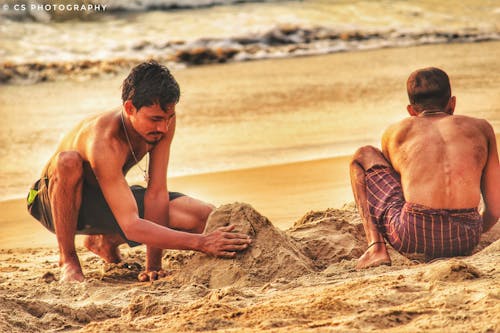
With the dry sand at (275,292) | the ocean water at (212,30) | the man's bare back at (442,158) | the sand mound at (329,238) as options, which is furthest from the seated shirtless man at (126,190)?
the ocean water at (212,30)

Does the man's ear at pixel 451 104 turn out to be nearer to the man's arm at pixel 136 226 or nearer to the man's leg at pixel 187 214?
the man's arm at pixel 136 226

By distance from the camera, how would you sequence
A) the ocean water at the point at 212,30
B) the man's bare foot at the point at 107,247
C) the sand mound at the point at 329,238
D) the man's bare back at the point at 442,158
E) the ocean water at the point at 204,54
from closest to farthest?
1. the man's bare back at the point at 442,158
2. the sand mound at the point at 329,238
3. the man's bare foot at the point at 107,247
4. the ocean water at the point at 204,54
5. the ocean water at the point at 212,30

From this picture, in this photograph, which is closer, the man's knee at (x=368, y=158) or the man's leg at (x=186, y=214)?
the man's knee at (x=368, y=158)

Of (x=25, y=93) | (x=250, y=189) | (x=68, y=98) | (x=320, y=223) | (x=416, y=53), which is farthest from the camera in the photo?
(x=416, y=53)

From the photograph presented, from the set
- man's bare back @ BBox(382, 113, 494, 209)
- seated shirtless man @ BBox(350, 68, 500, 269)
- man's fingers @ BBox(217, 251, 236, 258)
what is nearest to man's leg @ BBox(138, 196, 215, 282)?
man's fingers @ BBox(217, 251, 236, 258)

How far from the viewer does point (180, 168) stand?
26.1 ft

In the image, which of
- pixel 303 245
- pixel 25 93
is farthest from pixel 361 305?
pixel 25 93

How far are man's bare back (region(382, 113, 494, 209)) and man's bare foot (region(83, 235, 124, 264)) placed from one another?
1811mm

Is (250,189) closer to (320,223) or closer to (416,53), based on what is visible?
(320,223)

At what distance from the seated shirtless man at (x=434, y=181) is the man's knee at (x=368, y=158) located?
9cm

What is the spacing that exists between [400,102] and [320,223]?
6316 mm

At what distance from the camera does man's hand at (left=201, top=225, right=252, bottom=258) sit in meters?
3.97

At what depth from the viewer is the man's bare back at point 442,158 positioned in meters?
3.87

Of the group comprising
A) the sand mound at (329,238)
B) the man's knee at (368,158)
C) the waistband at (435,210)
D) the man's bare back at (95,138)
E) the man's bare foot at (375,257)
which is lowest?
the sand mound at (329,238)
